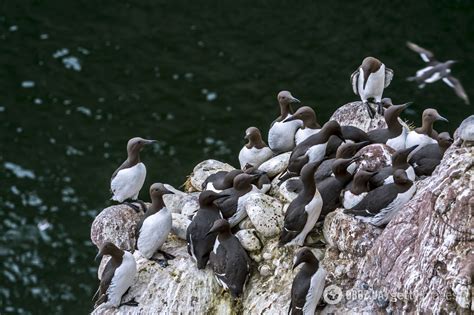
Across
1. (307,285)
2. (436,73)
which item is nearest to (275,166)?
(307,285)

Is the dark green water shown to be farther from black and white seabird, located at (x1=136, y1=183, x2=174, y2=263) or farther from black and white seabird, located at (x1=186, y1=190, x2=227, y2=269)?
black and white seabird, located at (x1=186, y1=190, x2=227, y2=269)

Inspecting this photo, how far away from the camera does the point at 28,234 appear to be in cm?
2208

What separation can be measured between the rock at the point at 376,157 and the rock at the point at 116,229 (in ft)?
10.7

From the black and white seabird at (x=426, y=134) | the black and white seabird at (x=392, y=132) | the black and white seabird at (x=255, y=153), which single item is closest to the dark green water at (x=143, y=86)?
the black and white seabird at (x=255, y=153)

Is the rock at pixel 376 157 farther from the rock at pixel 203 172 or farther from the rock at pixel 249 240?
the rock at pixel 203 172

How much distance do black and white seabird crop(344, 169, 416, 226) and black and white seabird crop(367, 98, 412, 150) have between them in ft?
5.96

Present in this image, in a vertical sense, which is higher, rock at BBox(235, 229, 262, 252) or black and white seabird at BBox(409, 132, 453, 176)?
black and white seabird at BBox(409, 132, 453, 176)

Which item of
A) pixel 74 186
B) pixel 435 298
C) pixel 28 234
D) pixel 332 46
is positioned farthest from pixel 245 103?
pixel 435 298

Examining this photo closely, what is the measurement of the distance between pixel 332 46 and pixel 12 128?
8.95m

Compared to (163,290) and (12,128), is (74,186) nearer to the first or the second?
(12,128)

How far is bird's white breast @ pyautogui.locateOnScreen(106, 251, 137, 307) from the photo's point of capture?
471 inches

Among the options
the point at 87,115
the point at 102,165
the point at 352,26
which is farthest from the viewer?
the point at 352,26

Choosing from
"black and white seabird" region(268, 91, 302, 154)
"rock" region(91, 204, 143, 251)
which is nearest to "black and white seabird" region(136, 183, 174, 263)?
"rock" region(91, 204, 143, 251)

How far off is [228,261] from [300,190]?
147cm
